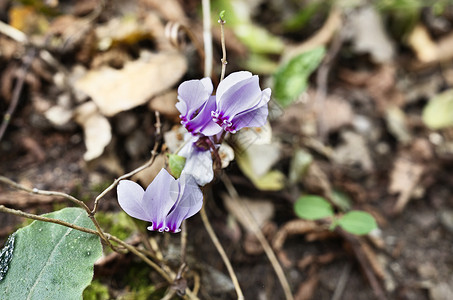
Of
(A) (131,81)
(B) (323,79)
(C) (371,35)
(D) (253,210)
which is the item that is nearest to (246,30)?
(B) (323,79)

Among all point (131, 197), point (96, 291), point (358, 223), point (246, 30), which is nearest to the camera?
point (131, 197)

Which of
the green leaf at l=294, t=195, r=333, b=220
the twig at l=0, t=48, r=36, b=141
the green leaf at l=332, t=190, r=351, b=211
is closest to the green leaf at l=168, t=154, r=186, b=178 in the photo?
the green leaf at l=294, t=195, r=333, b=220

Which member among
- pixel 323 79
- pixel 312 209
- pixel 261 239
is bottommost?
pixel 261 239

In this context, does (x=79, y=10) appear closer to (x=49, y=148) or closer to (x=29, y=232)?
(x=49, y=148)

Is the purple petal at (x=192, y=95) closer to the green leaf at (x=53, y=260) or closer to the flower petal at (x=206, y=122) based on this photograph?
the flower petal at (x=206, y=122)

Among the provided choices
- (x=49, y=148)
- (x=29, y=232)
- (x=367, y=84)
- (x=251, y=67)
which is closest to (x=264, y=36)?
(x=251, y=67)

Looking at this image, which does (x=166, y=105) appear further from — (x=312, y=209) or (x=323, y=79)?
(x=323, y=79)

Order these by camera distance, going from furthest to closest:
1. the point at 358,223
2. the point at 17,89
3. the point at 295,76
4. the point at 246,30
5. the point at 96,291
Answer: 1. the point at 246,30
2. the point at 295,76
3. the point at 17,89
4. the point at 358,223
5. the point at 96,291
